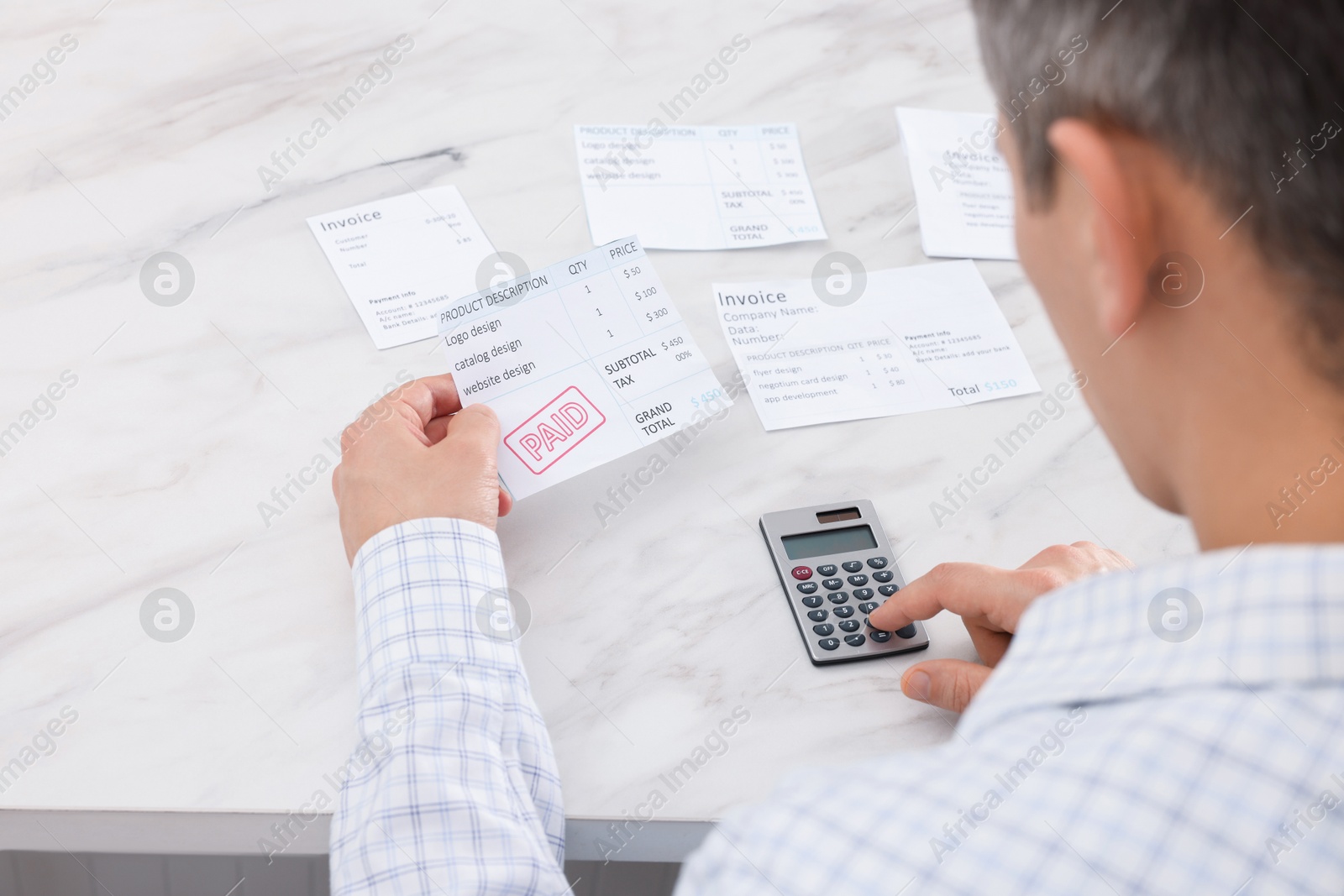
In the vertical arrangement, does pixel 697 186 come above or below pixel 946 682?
above

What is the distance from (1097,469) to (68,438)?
0.85 metres

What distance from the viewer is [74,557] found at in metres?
0.75

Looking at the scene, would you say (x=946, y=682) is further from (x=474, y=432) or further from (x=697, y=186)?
(x=697, y=186)

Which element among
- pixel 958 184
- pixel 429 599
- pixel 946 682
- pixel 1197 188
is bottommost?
pixel 946 682

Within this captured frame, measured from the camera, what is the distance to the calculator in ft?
2.44

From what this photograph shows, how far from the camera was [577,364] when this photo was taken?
82 cm

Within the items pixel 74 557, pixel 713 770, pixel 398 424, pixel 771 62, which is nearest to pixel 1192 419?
pixel 713 770

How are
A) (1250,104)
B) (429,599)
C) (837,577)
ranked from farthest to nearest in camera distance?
(837,577) → (429,599) → (1250,104)

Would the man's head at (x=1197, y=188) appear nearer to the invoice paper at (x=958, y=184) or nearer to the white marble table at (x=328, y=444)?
the white marble table at (x=328, y=444)

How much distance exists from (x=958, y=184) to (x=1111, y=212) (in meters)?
0.74

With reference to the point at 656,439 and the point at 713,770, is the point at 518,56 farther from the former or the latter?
the point at 713,770

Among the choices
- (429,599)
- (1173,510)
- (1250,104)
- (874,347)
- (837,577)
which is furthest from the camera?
(874,347)

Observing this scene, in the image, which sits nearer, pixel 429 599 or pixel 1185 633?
pixel 1185 633

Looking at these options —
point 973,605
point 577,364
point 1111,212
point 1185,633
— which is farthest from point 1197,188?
point 577,364
